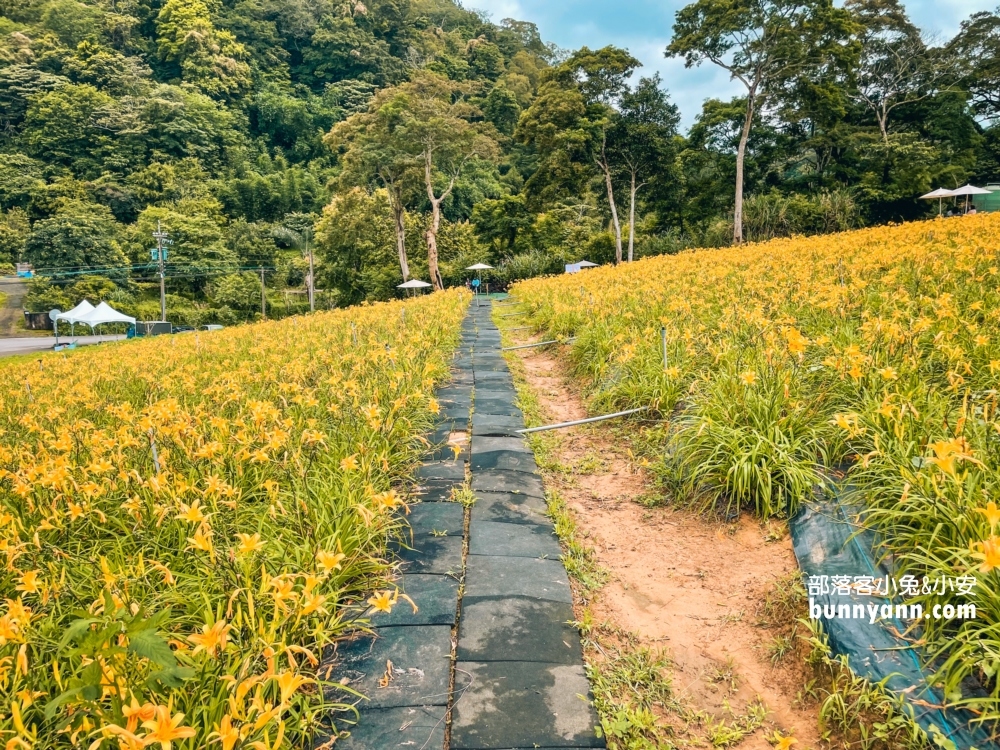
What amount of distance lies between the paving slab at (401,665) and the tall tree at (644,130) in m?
22.3

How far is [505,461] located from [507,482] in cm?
31

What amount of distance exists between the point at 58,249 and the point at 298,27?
4424 cm

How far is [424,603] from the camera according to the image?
207cm

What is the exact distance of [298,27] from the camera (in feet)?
200

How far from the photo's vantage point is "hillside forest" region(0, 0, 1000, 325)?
64.2ft

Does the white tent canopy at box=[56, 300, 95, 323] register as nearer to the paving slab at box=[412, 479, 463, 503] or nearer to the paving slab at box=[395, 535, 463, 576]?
the paving slab at box=[412, 479, 463, 503]

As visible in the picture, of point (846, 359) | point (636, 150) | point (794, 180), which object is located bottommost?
point (846, 359)

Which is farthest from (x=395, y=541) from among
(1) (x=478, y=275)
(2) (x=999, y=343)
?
(1) (x=478, y=275)

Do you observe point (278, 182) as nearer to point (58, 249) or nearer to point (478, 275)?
point (58, 249)

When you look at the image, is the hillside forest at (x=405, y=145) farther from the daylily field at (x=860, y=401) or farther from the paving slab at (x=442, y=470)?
the paving slab at (x=442, y=470)

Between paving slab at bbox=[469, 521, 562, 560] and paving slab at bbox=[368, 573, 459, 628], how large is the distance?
28cm

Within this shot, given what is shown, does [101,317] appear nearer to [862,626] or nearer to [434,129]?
[434,129]

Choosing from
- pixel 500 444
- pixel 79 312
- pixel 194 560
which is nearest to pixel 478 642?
pixel 194 560

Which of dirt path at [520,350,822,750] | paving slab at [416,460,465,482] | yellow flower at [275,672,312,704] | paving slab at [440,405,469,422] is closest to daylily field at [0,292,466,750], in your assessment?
yellow flower at [275,672,312,704]
